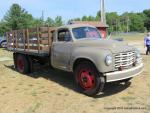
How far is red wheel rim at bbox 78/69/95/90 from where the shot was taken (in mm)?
8242

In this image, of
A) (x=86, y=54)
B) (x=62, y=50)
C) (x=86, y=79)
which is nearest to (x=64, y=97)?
(x=86, y=79)

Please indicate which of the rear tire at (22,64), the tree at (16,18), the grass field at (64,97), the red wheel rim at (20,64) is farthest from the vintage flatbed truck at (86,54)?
the tree at (16,18)

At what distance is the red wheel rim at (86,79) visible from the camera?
324 inches

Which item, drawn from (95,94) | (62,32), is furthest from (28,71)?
(95,94)

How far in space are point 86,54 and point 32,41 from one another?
3.56 meters

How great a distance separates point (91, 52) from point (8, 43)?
6309 millimetres

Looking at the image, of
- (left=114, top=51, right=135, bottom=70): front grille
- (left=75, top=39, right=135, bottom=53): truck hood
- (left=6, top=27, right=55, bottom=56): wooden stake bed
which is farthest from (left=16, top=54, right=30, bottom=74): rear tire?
(left=114, top=51, right=135, bottom=70): front grille

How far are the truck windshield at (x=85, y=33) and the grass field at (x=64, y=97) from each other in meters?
1.63

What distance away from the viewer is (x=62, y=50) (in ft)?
30.7

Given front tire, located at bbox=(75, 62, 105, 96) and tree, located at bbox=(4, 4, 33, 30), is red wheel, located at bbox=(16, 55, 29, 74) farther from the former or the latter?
tree, located at bbox=(4, 4, 33, 30)

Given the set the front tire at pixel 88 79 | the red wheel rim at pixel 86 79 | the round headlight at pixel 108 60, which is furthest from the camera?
the red wheel rim at pixel 86 79

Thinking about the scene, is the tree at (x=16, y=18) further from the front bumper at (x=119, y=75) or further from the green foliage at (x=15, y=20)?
the front bumper at (x=119, y=75)

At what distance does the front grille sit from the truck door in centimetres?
165

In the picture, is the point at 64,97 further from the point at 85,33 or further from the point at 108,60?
the point at 85,33
